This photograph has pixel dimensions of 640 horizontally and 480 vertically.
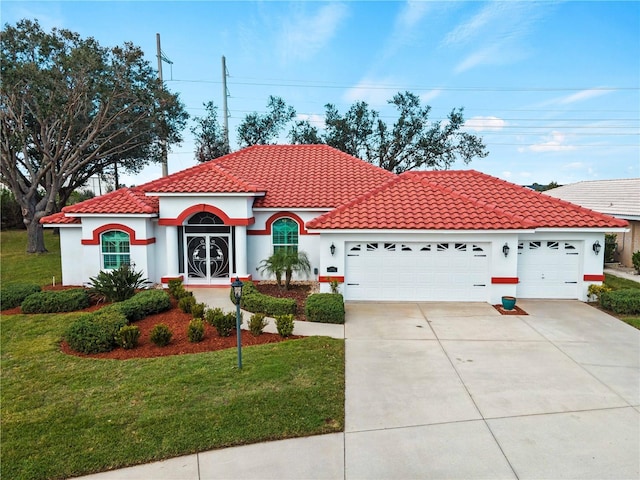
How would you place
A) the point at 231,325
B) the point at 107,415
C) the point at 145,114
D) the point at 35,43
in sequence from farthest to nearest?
the point at 145,114
the point at 35,43
the point at 231,325
the point at 107,415

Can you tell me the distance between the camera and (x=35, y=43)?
69.1 feet

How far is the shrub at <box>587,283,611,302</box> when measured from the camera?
12.4 meters

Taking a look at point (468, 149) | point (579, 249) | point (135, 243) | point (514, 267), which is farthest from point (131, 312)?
point (468, 149)

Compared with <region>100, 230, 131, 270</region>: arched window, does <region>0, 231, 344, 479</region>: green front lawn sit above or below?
below

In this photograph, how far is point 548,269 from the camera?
1330 cm

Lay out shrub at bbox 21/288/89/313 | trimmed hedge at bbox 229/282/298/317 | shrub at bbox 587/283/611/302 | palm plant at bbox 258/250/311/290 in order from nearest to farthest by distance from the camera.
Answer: trimmed hedge at bbox 229/282/298/317 → shrub at bbox 21/288/89/313 → shrub at bbox 587/283/611/302 → palm plant at bbox 258/250/311/290

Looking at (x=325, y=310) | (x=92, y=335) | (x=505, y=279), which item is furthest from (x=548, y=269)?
(x=92, y=335)

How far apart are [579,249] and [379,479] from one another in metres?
11.7

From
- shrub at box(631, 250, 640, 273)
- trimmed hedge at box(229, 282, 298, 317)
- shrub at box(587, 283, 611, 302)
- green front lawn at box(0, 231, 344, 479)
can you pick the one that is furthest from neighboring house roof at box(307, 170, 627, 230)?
shrub at box(631, 250, 640, 273)

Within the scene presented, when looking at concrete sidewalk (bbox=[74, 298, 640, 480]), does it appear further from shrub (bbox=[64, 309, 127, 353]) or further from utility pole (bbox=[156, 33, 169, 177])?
utility pole (bbox=[156, 33, 169, 177])

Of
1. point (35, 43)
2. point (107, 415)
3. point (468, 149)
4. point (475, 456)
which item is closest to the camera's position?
point (475, 456)

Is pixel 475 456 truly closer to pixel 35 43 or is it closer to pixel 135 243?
pixel 135 243

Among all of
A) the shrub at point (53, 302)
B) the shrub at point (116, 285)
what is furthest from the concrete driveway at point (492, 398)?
the shrub at point (53, 302)

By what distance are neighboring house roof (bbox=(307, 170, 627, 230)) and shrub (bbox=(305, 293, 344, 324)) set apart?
104 inches
